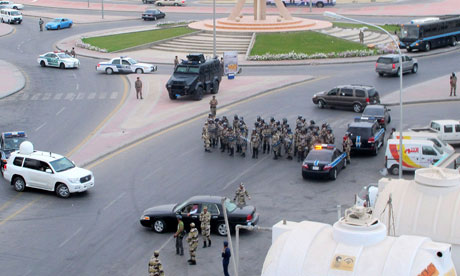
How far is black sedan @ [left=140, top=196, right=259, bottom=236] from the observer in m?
24.3

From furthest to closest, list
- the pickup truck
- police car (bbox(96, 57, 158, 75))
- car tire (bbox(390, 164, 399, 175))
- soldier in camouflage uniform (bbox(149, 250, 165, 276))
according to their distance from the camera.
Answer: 1. police car (bbox(96, 57, 158, 75))
2. the pickup truck
3. car tire (bbox(390, 164, 399, 175))
4. soldier in camouflage uniform (bbox(149, 250, 165, 276))

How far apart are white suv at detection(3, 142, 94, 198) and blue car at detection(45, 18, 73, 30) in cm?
4895

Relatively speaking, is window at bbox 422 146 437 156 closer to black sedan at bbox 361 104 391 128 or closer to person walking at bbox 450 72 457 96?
black sedan at bbox 361 104 391 128

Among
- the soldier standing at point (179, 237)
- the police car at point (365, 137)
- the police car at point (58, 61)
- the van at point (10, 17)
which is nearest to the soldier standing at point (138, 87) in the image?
the police car at point (58, 61)

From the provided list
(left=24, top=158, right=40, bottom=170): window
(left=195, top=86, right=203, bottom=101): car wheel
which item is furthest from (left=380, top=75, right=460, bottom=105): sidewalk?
(left=24, top=158, right=40, bottom=170): window

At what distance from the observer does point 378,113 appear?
3703cm

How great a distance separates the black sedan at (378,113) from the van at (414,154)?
5.82 m

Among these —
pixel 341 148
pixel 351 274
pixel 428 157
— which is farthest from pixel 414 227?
pixel 341 148

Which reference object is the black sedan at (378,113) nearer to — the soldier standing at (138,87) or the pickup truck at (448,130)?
the pickup truck at (448,130)

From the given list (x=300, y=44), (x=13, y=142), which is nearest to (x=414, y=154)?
(x=13, y=142)

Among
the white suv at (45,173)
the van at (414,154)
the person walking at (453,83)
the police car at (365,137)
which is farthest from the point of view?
the person walking at (453,83)

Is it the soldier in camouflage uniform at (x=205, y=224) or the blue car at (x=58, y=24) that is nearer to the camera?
the soldier in camouflage uniform at (x=205, y=224)

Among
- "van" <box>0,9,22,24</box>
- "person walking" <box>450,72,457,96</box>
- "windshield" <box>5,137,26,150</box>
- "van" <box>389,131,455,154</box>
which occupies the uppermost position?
"van" <box>0,9,22,24</box>

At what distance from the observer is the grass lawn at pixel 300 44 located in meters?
59.5
